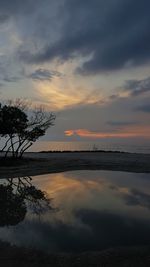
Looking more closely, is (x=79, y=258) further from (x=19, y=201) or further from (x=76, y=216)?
(x=19, y=201)

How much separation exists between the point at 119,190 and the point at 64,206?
626 centimetres

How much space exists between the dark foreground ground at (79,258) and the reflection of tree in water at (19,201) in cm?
440

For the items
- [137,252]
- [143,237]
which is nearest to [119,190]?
[143,237]

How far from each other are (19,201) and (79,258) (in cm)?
1024

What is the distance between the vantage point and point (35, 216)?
1517 cm

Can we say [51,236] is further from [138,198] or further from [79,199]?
[138,198]

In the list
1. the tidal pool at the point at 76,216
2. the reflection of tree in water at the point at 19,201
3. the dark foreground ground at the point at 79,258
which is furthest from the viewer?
the reflection of tree in water at the point at 19,201

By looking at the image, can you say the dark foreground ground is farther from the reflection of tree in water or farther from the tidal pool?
the reflection of tree in water

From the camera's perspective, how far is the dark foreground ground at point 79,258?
882 cm

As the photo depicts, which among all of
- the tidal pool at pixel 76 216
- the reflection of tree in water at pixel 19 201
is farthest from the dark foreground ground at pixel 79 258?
the reflection of tree in water at pixel 19 201

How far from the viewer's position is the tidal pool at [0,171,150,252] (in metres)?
11.2

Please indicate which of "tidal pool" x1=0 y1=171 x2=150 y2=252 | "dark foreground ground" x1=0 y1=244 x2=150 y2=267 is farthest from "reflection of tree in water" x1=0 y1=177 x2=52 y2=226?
"dark foreground ground" x1=0 y1=244 x2=150 y2=267

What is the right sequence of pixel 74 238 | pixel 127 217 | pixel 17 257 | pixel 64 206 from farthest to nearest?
pixel 64 206
pixel 127 217
pixel 74 238
pixel 17 257

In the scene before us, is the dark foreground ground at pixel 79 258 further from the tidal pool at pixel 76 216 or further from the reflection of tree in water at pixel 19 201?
the reflection of tree in water at pixel 19 201
